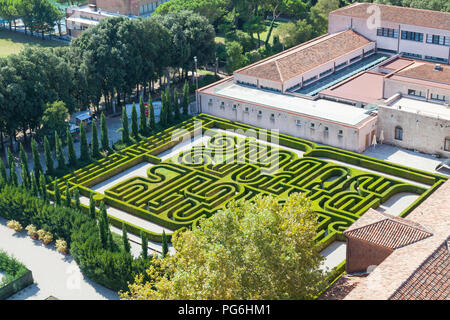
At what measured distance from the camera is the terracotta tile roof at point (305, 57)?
76312 mm

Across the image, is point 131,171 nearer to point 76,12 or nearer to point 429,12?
point 429,12

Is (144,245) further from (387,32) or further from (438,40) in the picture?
(387,32)

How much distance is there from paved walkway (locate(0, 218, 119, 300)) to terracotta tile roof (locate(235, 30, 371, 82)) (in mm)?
35628

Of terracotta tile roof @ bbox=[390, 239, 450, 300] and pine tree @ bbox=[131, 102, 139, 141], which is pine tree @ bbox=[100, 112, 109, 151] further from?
terracotta tile roof @ bbox=[390, 239, 450, 300]

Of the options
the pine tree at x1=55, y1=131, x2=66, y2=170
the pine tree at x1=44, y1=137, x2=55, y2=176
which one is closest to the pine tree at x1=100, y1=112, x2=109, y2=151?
the pine tree at x1=55, y1=131, x2=66, y2=170

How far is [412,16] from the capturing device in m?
85.2

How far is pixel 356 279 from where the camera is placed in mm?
43281

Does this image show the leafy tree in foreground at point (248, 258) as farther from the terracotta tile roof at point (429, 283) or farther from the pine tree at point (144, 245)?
the pine tree at point (144, 245)

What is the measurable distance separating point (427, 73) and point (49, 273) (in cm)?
4842

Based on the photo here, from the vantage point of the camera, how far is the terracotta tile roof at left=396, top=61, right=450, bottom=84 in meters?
71.8

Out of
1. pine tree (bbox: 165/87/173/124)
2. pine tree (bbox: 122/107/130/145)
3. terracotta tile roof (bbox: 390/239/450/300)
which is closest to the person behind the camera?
terracotta tile roof (bbox: 390/239/450/300)

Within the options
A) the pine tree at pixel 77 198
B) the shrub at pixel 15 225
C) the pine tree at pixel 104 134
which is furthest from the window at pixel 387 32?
the shrub at pixel 15 225

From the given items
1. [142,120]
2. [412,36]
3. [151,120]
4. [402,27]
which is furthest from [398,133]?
[142,120]

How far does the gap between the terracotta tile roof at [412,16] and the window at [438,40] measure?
4.19 ft
